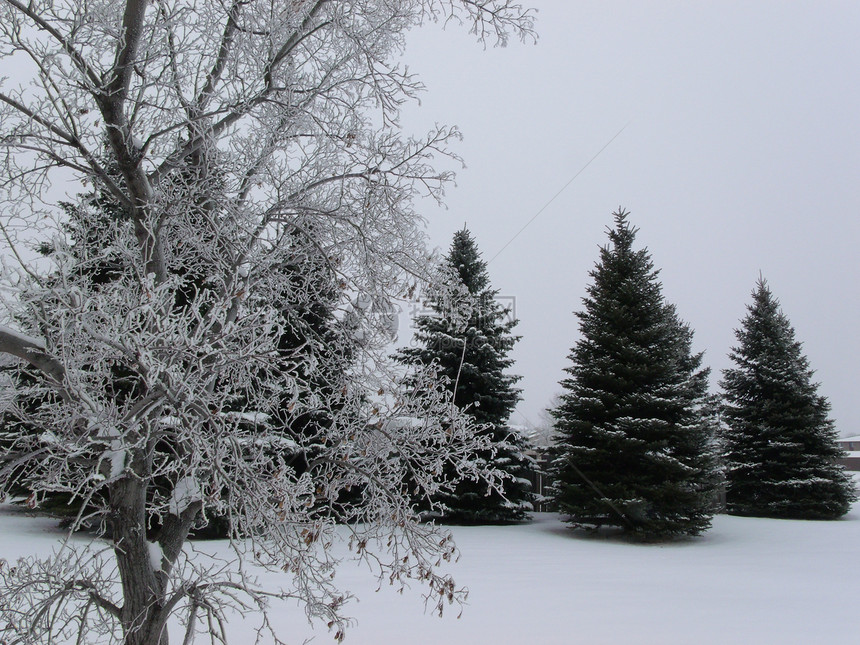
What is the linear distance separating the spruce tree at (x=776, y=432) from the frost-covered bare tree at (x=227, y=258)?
52.5ft

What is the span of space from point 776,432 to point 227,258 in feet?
56.2

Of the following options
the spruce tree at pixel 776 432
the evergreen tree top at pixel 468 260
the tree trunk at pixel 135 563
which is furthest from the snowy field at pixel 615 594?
the evergreen tree top at pixel 468 260

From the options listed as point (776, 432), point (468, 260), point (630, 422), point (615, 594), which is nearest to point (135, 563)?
point (615, 594)

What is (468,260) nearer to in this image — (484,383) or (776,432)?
(484,383)

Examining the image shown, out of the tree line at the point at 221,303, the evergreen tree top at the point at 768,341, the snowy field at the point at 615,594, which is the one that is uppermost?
the evergreen tree top at the point at 768,341

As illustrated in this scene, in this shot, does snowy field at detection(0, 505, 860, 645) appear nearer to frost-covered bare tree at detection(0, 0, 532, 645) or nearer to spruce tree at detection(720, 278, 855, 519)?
frost-covered bare tree at detection(0, 0, 532, 645)

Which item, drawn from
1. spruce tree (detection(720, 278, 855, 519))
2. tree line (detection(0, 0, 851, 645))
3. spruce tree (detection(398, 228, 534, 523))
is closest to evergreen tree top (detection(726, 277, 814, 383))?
spruce tree (detection(720, 278, 855, 519))

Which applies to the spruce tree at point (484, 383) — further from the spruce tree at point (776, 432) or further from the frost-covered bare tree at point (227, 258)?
→ the frost-covered bare tree at point (227, 258)

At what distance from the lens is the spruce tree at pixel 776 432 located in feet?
53.6

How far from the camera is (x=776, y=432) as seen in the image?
56.4ft

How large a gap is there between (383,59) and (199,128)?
132cm

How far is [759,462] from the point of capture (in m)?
17.4

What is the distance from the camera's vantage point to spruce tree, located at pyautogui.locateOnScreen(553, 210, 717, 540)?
12555 millimetres

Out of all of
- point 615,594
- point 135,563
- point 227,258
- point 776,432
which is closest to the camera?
point 135,563
